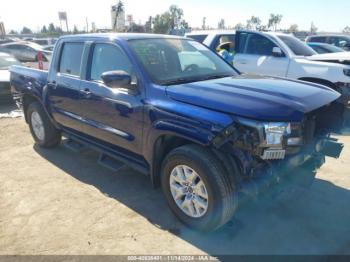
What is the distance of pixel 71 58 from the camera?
4.64 m

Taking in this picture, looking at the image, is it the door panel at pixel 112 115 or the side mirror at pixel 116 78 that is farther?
the door panel at pixel 112 115

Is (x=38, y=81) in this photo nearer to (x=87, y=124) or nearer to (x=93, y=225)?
(x=87, y=124)

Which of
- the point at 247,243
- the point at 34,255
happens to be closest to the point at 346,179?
the point at 247,243

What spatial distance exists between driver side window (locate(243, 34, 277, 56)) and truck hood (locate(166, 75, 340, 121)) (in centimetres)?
441

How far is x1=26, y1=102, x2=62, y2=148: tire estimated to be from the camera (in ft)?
17.9

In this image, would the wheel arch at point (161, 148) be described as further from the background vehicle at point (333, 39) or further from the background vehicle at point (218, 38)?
the background vehicle at point (333, 39)

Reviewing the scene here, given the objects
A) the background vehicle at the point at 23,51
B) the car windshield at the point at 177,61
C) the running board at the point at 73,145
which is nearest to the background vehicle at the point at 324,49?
the car windshield at the point at 177,61

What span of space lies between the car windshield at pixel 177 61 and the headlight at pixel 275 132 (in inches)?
45.6

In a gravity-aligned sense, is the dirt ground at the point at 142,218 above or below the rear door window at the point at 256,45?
below

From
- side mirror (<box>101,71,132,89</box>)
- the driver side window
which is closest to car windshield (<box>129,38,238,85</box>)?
side mirror (<box>101,71,132,89</box>)

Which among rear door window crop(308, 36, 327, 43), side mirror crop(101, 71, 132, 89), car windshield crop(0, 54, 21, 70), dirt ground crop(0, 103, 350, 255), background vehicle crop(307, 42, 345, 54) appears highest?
side mirror crop(101, 71, 132, 89)

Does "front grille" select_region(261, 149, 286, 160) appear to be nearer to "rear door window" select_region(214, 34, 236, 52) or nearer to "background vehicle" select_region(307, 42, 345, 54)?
"rear door window" select_region(214, 34, 236, 52)

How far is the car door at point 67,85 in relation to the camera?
444 centimetres

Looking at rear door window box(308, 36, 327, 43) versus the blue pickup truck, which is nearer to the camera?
the blue pickup truck
